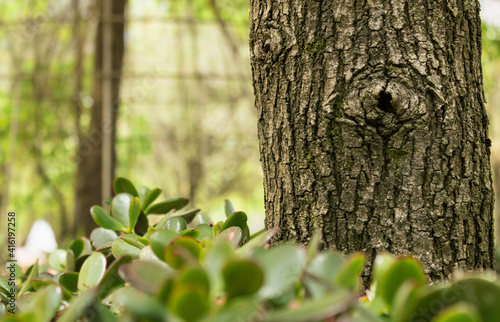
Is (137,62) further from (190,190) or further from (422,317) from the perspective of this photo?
(422,317)

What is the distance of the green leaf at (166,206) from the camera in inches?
35.3

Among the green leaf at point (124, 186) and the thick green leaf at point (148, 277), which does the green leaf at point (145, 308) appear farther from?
the green leaf at point (124, 186)

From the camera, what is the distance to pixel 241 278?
40 centimetres

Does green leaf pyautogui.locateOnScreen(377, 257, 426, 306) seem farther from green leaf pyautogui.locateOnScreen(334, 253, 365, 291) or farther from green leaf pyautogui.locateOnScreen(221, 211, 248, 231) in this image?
green leaf pyautogui.locateOnScreen(221, 211, 248, 231)

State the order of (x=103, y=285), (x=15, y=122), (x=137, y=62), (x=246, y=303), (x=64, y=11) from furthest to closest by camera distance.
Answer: (x=137, y=62), (x=64, y=11), (x=15, y=122), (x=103, y=285), (x=246, y=303)

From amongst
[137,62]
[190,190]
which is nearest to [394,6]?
[190,190]

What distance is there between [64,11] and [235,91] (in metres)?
1.60

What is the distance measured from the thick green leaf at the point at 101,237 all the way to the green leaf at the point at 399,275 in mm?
561

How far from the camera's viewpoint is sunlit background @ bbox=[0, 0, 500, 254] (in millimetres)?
3744

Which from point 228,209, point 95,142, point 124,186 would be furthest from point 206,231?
point 95,142

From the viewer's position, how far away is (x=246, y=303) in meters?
0.38

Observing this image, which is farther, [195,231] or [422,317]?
[195,231]

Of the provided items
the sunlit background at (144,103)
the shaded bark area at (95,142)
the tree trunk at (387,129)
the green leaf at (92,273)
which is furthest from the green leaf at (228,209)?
the sunlit background at (144,103)

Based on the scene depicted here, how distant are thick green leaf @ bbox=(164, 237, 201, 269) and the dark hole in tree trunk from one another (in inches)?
15.1
